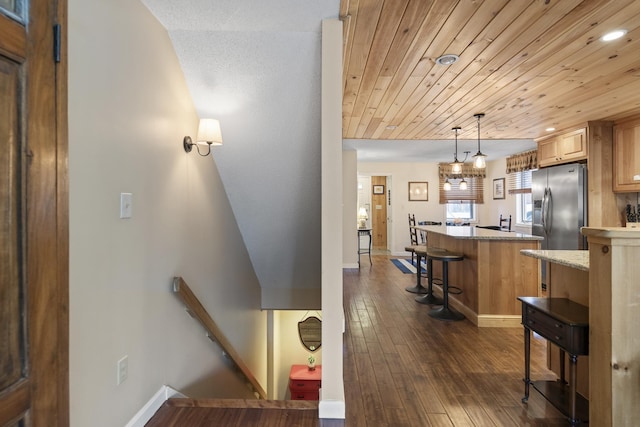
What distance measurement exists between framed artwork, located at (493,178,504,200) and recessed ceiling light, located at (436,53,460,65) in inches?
233

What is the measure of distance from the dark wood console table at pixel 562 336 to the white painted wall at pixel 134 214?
2305 millimetres

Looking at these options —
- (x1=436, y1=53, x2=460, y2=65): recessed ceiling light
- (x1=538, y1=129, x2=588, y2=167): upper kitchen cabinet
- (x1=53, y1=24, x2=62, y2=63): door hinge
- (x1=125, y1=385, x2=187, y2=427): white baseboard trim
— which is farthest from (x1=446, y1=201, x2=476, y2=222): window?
(x1=53, y1=24, x2=62, y2=63): door hinge

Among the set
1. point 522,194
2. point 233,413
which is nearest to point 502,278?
point 233,413

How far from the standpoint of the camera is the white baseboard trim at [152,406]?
1.81 m

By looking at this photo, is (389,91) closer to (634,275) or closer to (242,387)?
(634,275)

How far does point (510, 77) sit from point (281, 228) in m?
2.57

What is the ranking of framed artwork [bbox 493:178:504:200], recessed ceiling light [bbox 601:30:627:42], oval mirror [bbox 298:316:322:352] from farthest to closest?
1. framed artwork [bbox 493:178:504:200]
2. oval mirror [bbox 298:316:322:352]
3. recessed ceiling light [bbox 601:30:627:42]

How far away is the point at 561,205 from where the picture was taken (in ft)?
14.3

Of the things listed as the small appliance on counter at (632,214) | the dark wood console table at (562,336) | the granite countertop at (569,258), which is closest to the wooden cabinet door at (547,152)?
the small appliance on counter at (632,214)

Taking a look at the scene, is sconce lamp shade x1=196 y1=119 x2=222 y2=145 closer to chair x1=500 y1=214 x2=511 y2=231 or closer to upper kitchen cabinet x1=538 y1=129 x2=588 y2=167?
upper kitchen cabinet x1=538 y1=129 x2=588 y2=167

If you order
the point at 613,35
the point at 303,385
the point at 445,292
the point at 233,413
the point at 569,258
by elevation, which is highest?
the point at 613,35

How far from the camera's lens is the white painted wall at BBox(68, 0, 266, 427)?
4.63 ft

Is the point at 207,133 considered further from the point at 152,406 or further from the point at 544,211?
the point at 544,211

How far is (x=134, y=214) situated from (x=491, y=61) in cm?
262
